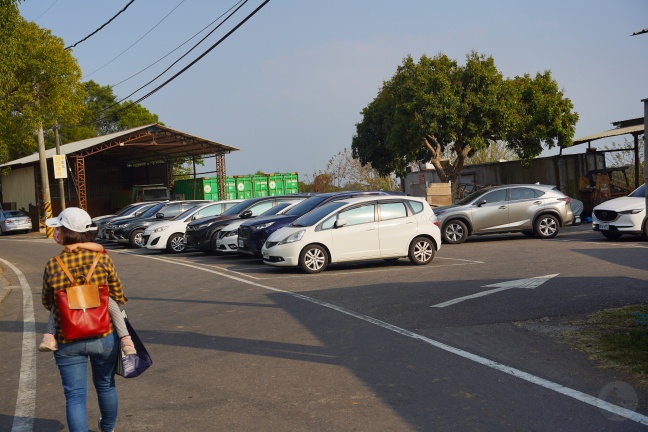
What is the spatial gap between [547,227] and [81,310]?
1816cm

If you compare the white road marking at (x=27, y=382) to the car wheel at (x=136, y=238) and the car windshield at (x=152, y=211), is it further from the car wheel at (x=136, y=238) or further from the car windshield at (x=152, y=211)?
the car windshield at (x=152, y=211)

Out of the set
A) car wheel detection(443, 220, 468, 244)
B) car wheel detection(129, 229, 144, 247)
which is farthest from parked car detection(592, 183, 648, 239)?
car wheel detection(129, 229, 144, 247)

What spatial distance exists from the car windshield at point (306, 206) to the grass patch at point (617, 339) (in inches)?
385

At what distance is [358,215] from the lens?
16031 mm

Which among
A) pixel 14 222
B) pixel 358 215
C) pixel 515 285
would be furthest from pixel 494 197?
pixel 14 222

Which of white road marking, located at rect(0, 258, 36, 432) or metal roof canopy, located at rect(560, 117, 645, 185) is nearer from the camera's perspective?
white road marking, located at rect(0, 258, 36, 432)

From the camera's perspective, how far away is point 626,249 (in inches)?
675

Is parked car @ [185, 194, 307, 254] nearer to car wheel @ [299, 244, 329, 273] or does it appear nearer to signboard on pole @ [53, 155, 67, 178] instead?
car wheel @ [299, 244, 329, 273]

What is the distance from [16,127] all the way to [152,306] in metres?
24.1

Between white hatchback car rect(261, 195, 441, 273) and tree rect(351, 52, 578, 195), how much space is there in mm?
19194

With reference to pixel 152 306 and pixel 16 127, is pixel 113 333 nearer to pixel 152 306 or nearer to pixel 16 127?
pixel 152 306

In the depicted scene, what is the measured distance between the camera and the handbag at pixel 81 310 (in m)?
4.92

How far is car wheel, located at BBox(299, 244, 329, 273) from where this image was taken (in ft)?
51.0

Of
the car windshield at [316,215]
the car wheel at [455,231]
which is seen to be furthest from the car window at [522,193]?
the car windshield at [316,215]
